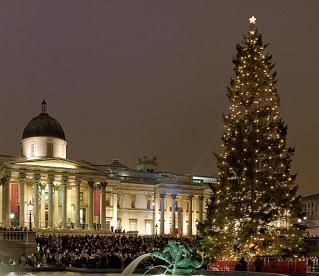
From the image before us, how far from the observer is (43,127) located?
95.1m

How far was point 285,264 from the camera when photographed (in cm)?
3488

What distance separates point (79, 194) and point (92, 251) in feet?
138

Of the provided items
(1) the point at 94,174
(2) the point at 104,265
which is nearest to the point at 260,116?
(2) the point at 104,265

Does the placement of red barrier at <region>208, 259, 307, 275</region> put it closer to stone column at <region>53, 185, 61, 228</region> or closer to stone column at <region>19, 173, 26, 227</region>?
stone column at <region>19, 173, 26, 227</region>

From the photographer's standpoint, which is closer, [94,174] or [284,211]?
[284,211]

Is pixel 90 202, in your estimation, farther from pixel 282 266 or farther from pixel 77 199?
pixel 282 266

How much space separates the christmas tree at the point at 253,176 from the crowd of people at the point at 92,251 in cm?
664

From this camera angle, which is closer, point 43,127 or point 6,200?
point 6,200

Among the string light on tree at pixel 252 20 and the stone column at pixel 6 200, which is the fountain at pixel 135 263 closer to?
the string light on tree at pixel 252 20

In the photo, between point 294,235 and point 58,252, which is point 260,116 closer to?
point 294,235

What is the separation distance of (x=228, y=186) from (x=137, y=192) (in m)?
72.7

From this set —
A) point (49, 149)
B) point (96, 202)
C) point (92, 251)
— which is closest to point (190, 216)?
point (96, 202)

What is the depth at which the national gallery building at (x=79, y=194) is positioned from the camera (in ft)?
290

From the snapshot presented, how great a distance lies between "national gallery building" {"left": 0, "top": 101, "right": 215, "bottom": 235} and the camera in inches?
3479
